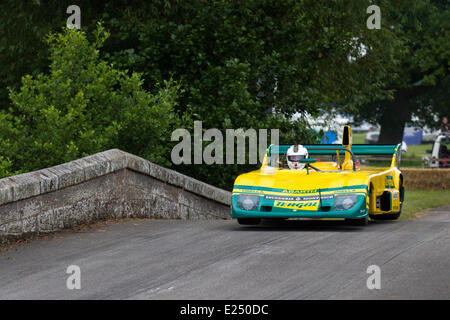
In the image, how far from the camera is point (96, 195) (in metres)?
11.7

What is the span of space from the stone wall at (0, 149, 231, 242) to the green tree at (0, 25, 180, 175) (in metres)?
0.75

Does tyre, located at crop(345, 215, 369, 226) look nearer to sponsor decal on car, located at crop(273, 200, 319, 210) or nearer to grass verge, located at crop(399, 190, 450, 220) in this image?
sponsor decal on car, located at crop(273, 200, 319, 210)

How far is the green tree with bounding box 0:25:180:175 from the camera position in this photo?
12805 millimetres

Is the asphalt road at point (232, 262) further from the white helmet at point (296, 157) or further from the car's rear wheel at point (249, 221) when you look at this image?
the white helmet at point (296, 157)

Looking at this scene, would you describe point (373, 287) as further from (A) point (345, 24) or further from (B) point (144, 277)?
(A) point (345, 24)

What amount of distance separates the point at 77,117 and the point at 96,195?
2.46 m

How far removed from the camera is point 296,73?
61.8ft

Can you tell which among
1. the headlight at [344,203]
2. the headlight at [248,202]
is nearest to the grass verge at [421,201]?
the headlight at [344,203]

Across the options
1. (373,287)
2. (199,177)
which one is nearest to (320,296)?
(373,287)

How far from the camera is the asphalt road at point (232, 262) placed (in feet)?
23.2
